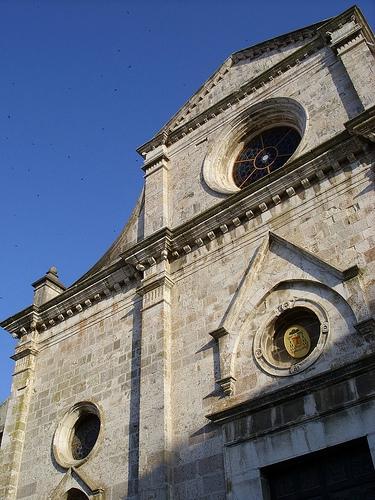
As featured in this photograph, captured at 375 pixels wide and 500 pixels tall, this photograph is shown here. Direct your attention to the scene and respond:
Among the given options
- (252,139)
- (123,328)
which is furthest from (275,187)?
(123,328)

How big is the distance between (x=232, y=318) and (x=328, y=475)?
327cm

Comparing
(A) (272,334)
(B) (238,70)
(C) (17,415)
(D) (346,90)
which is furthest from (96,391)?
(B) (238,70)

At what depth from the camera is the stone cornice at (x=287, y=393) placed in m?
8.53

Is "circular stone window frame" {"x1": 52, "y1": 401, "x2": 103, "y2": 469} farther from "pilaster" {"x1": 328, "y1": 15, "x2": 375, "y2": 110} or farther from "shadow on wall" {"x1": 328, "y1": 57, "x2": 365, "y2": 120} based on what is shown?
"pilaster" {"x1": 328, "y1": 15, "x2": 375, "y2": 110}

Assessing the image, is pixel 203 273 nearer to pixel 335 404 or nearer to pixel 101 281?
pixel 101 281

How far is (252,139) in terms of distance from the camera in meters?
14.5

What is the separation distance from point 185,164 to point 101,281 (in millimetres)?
3731

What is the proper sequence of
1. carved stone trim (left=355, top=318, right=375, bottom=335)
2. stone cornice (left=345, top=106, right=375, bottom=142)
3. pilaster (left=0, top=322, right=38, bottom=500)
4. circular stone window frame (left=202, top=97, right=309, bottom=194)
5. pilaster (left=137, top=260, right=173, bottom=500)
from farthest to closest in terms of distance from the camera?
circular stone window frame (left=202, top=97, right=309, bottom=194) < pilaster (left=0, top=322, right=38, bottom=500) < stone cornice (left=345, top=106, right=375, bottom=142) < pilaster (left=137, top=260, right=173, bottom=500) < carved stone trim (left=355, top=318, right=375, bottom=335)

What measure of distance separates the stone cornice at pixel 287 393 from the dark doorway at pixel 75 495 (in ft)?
11.3

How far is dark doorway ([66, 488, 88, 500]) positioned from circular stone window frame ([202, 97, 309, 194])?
7043 mm

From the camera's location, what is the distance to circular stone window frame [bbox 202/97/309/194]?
45.1ft

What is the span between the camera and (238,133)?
14445mm

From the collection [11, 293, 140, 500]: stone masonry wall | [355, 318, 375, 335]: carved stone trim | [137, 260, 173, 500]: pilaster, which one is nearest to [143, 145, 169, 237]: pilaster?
[137, 260, 173, 500]: pilaster

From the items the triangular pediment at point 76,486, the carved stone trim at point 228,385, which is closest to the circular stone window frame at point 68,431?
the triangular pediment at point 76,486
